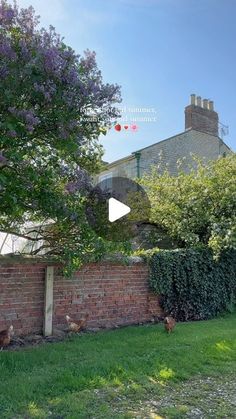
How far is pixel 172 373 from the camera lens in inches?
205

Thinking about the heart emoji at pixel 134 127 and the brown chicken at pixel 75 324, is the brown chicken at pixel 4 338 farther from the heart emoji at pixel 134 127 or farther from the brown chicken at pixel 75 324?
the heart emoji at pixel 134 127

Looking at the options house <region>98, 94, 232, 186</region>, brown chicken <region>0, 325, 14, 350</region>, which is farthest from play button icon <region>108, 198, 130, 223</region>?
house <region>98, 94, 232, 186</region>

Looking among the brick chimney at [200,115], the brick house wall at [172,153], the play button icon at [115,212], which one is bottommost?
the play button icon at [115,212]

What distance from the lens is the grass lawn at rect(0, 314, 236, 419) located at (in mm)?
4016

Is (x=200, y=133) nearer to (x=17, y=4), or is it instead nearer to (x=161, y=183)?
(x=161, y=183)

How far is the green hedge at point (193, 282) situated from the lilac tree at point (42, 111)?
3677 mm

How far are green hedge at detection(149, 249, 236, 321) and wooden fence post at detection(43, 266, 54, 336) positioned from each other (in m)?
2.74

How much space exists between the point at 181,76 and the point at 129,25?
12.0ft

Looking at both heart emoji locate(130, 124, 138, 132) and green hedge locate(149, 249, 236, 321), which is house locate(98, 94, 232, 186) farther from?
green hedge locate(149, 249, 236, 321)

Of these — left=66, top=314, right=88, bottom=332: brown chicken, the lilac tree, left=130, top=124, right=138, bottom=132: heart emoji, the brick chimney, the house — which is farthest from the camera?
the brick chimney

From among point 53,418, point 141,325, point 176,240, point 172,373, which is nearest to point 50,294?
point 141,325

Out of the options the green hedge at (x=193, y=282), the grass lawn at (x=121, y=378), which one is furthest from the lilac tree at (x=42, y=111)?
the green hedge at (x=193, y=282)

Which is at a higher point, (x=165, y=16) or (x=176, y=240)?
(x=165, y=16)

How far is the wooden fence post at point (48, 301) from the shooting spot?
7324mm
